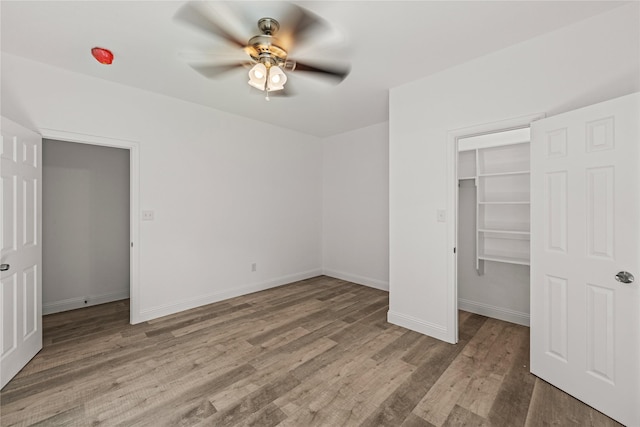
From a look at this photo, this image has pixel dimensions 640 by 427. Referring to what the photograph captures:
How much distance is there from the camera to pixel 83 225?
3766mm

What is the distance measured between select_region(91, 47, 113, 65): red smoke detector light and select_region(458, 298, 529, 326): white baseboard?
4658 millimetres

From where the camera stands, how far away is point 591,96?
78.3 inches

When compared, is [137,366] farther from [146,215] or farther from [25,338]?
[146,215]

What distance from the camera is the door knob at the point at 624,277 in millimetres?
1678

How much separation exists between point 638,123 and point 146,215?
433 centimetres

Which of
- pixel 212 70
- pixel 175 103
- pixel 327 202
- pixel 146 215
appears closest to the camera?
pixel 212 70

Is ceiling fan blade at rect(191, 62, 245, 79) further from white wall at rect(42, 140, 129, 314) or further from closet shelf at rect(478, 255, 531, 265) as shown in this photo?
closet shelf at rect(478, 255, 531, 265)

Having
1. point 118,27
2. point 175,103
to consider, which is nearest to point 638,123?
point 118,27

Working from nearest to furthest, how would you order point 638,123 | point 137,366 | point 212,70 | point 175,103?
1. point 638,123
2. point 212,70
3. point 137,366
4. point 175,103

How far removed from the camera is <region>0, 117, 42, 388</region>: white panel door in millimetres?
2074

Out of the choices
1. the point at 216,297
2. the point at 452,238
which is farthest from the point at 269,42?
the point at 216,297

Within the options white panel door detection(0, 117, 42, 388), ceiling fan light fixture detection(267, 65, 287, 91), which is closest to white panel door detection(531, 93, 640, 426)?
ceiling fan light fixture detection(267, 65, 287, 91)

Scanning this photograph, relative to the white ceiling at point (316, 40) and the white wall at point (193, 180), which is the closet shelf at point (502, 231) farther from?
the white wall at point (193, 180)

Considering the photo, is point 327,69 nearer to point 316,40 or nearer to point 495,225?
point 316,40
